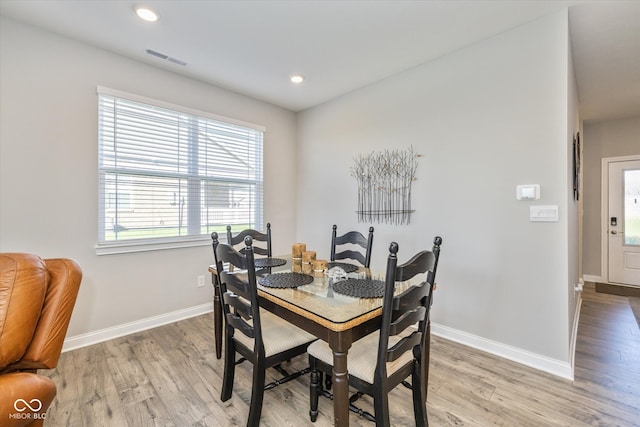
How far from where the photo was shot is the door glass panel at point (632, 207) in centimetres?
446

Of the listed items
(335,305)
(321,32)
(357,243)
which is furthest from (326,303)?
(321,32)

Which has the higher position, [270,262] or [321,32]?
[321,32]

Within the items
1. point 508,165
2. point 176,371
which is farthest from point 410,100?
point 176,371

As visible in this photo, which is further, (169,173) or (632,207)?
(632,207)

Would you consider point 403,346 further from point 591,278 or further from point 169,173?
point 591,278

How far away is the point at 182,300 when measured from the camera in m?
3.26

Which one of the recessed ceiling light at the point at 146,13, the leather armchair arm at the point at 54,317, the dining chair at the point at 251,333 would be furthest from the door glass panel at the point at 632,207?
the leather armchair arm at the point at 54,317

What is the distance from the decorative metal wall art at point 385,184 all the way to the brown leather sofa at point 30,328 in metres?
2.68

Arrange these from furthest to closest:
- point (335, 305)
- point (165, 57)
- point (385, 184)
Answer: point (385, 184), point (165, 57), point (335, 305)

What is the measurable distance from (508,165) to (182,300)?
348cm

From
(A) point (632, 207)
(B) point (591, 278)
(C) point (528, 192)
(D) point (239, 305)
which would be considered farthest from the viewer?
(B) point (591, 278)

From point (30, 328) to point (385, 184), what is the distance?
2.94 metres

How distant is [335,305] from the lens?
1.46m

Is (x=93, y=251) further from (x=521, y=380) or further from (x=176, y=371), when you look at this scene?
(x=521, y=380)
